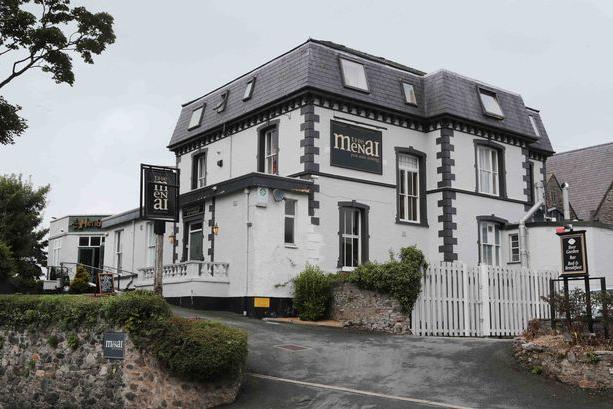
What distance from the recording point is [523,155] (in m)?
30.8

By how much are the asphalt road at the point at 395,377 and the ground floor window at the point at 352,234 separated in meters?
7.52

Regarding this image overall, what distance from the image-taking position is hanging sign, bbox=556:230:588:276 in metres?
14.3

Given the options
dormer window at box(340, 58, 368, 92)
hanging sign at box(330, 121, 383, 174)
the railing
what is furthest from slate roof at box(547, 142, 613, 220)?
the railing

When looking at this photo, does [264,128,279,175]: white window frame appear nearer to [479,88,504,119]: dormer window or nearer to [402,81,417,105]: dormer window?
[402,81,417,105]: dormer window

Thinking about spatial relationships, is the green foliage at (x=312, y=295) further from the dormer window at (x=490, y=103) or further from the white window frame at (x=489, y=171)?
the dormer window at (x=490, y=103)

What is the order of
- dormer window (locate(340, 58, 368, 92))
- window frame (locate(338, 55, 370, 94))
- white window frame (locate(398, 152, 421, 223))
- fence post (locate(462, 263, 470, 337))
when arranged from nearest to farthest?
1. fence post (locate(462, 263, 470, 337))
2. window frame (locate(338, 55, 370, 94))
3. dormer window (locate(340, 58, 368, 92))
4. white window frame (locate(398, 152, 421, 223))

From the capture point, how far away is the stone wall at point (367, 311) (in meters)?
19.2

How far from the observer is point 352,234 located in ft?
83.9

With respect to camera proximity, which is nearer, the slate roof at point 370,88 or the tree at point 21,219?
the slate roof at point 370,88

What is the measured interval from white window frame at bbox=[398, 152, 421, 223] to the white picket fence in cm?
683

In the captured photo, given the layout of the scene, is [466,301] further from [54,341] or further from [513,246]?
[54,341]

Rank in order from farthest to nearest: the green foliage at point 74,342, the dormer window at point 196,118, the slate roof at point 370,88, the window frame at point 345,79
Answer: the dormer window at point 196,118 → the window frame at point 345,79 → the slate roof at point 370,88 → the green foliage at point 74,342

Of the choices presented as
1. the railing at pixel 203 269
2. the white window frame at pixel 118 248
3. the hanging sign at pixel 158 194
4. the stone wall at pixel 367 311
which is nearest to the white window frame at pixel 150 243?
the white window frame at pixel 118 248

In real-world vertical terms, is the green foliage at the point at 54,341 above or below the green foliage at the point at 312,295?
below
